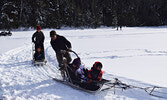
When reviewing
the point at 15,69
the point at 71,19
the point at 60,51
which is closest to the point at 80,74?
the point at 60,51

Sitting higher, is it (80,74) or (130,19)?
(130,19)

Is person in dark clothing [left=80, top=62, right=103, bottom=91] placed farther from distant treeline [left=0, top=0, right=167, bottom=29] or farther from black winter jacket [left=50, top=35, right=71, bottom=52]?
distant treeline [left=0, top=0, right=167, bottom=29]

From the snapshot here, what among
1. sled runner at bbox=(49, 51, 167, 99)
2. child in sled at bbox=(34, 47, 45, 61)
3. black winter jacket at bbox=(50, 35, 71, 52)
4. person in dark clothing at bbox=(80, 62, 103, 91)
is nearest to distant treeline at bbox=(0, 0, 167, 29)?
child in sled at bbox=(34, 47, 45, 61)

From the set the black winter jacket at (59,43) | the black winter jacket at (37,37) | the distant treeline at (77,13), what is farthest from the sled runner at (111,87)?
the distant treeline at (77,13)

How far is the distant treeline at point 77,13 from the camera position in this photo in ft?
139

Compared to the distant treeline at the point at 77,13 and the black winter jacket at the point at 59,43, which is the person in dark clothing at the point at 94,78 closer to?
the black winter jacket at the point at 59,43

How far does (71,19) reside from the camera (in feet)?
171

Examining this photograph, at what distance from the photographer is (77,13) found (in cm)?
5422

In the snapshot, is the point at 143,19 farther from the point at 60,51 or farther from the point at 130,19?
the point at 60,51

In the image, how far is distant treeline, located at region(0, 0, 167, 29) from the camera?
4225cm

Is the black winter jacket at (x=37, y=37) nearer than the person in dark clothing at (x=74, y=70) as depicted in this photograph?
No

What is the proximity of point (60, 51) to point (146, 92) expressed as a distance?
311 centimetres

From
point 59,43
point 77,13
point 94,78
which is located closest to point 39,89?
point 94,78

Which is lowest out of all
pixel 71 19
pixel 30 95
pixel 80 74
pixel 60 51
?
pixel 30 95
